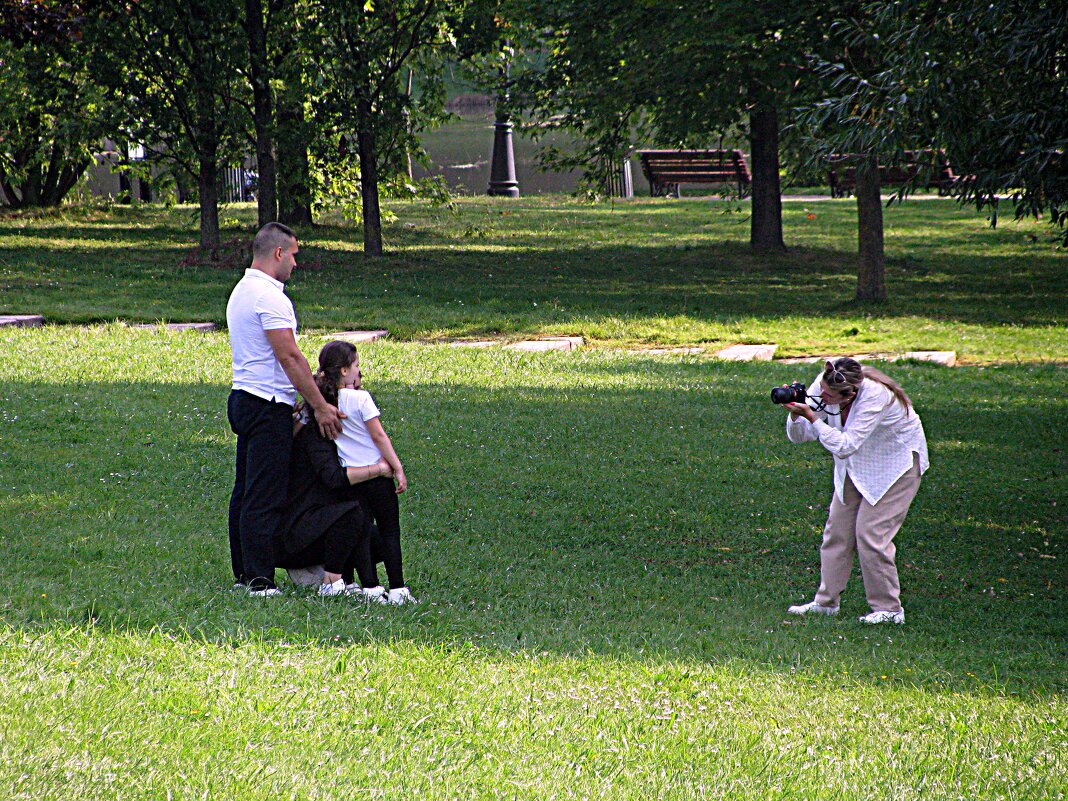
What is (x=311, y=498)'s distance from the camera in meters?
5.58

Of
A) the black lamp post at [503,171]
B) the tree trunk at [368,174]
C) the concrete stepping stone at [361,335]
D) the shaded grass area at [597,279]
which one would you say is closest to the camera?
the concrete stepping stone at [361,335]

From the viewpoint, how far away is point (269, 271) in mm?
5457

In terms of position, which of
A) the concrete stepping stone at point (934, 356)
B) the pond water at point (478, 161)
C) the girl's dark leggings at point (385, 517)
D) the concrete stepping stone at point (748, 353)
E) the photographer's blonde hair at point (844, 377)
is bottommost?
the girl's dark leggings at point (385, 517)

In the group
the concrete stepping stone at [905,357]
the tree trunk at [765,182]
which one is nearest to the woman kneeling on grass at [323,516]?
the concrete stepping stone at [905,357]

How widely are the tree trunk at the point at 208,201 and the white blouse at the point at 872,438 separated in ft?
55.8

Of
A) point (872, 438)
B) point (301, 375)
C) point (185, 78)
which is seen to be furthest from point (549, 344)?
point (185, 78)

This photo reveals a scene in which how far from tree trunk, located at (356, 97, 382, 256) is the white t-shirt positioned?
16.7 metres

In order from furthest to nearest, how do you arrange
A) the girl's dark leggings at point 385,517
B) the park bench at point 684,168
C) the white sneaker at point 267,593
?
the park bench at point 684,168 → the girl's dark leggings at point 385,517 → the white sneaker at point 267,593

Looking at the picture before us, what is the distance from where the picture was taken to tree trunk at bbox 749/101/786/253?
22.6 m

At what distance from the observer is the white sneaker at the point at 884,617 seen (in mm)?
6203

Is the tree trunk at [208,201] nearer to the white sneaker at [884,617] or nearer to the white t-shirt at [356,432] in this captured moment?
the white t-shirt at [356,432]

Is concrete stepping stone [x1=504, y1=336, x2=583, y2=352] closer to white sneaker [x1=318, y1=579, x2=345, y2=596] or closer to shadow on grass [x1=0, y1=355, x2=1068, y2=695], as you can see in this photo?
shadow on grass [x1=0, y1=355, x2=1068, y2=695]

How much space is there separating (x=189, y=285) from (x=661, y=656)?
48.6 ft

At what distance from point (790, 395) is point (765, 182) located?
1820 centimetres
